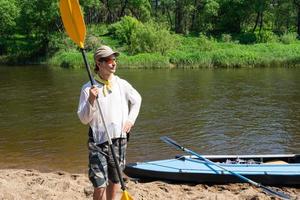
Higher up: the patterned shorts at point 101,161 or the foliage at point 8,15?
the foliage at point 8,15

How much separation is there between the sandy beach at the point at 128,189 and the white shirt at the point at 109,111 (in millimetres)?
2142

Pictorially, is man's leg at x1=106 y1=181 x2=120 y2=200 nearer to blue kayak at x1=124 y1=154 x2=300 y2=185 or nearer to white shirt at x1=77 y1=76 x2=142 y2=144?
white shirt at x1=77 y1=76 x2=142 y2=144

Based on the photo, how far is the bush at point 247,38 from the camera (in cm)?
4375

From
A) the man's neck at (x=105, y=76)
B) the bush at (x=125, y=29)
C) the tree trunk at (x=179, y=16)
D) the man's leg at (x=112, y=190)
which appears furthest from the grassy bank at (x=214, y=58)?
the man's neck at (x=105, y=76)

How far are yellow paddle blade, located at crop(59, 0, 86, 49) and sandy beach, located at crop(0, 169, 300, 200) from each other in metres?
2.48

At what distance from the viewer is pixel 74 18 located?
16.1ft

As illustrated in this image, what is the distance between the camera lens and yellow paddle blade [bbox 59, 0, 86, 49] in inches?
193

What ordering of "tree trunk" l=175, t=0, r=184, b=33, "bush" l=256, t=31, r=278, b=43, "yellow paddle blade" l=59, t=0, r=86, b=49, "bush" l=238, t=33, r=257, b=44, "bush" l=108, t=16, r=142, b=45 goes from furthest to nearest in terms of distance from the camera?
"tree trunk" l=175, t=0, r=184, b=33 < "bush" l=238, t=33, r=257, b=44 < "bush" l=256, t=31, r=278, b=43 < "bush" l=108, t=16, r=142, b=45 < "yellow paddle blade" l=59, t=0, r=86, b=49

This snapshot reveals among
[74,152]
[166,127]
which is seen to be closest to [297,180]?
[74,152]

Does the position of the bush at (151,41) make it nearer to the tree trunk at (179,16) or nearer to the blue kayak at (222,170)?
the tree trunk at (179,16)

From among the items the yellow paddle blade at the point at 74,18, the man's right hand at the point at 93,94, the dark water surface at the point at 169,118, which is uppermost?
the yellow paddle blade at the point at 74,18

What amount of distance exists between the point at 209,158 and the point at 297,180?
4.91 ft

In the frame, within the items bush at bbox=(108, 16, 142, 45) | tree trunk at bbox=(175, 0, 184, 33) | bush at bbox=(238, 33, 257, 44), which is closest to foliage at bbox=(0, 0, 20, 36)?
bush at bbox=(108, 16, 142, 45)

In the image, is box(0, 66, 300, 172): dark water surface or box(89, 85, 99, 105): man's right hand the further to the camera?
box(0, 66, 300, 172): dark water surface
